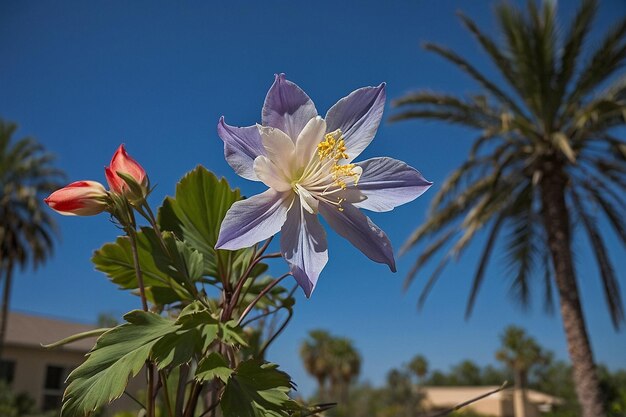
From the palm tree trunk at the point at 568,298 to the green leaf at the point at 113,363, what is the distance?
8.64 meters

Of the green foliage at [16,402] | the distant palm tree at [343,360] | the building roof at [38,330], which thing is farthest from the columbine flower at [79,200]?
the distant palm tree at [343,360]

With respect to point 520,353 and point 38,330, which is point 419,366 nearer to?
point 520,353

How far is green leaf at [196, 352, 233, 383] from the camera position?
25.5 inches

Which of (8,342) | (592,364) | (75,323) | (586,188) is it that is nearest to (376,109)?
(592,364)

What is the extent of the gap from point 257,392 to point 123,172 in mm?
336

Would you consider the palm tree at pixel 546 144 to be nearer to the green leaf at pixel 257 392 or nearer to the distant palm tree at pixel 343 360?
the green leaf at pixel 257 392

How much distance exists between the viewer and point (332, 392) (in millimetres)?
30750

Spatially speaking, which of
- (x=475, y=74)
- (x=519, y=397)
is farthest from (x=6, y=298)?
(x=519, y=397)

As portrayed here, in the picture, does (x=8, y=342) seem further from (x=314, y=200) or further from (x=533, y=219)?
(x=314, y=200)

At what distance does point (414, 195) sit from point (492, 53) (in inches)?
354

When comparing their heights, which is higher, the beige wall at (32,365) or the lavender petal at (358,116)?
the beige wall at (32,365)

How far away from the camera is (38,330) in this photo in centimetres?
2036

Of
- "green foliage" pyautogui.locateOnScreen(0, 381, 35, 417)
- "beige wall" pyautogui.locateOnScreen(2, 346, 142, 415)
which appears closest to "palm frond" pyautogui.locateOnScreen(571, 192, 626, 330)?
"green foliage" pyautogui.locateOnScreen(0, 381, 35, 417)

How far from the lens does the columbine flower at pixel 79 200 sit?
717 millimetres
